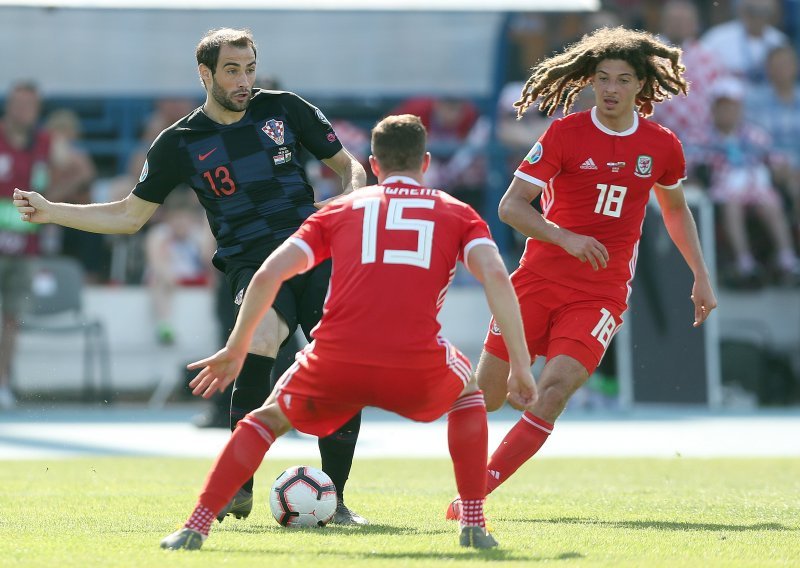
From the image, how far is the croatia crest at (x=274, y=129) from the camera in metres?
7.31

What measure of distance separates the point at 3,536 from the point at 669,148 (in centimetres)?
388

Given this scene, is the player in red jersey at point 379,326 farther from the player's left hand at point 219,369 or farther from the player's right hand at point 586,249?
the player's right hand at point 586,249

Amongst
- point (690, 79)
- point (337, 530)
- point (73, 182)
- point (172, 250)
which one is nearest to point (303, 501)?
point (337, 530)

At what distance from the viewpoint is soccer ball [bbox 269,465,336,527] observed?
6719mm

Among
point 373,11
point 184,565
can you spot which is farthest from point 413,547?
point 373,11

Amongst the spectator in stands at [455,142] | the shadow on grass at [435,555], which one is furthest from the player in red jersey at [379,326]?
the spectator in stands at [455,142]

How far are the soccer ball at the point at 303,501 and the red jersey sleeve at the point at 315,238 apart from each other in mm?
1455

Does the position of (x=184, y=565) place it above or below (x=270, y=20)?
below

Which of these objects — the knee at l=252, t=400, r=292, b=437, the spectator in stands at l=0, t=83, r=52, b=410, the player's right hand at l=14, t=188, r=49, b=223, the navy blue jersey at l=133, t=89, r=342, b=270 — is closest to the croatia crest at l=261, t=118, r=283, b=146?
the navy blue jersey at l=133, t=89, r=342, b=270

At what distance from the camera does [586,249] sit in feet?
23.6

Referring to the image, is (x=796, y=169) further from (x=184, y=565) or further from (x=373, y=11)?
(x=184, y=565)

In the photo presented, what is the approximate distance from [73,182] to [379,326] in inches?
459

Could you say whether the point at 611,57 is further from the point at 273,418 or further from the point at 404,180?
the point at 273,418

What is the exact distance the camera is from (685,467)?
412 inches
